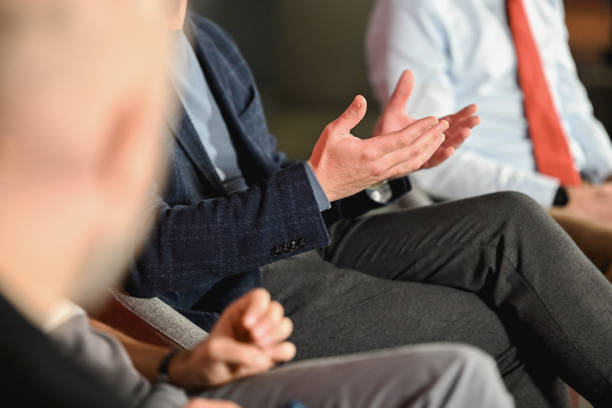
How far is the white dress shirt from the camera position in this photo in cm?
169

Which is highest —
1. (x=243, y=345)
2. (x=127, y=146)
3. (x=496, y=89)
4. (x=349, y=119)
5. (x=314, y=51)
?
(x=127, y=146)

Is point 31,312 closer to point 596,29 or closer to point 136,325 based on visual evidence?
point 136,325

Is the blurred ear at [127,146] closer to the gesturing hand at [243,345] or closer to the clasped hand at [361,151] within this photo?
the gesturing hand at [243,345]

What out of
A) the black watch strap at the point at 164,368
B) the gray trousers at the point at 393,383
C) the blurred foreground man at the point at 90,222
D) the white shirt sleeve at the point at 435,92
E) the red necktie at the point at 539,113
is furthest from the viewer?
the red necktie at the point at 539,113

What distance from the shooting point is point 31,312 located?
22.5 inches

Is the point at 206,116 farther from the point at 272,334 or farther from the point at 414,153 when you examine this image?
the point at 272,334

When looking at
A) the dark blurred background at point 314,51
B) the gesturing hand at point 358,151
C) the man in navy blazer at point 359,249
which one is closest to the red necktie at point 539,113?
the man in navy blazer at point 359,249

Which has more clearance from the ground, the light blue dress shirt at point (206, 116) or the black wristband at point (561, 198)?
the light blue dress shirt at point (206, 116)

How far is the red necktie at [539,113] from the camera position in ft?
5.90

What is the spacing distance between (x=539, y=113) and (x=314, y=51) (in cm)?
232

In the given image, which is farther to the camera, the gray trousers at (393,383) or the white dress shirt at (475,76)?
the white dress shirt at (475,76)

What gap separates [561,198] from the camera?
1.69 m

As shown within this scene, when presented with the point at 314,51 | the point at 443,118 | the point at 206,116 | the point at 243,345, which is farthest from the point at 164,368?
the point at 314,51

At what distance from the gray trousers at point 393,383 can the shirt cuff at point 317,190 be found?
1.13 feet
